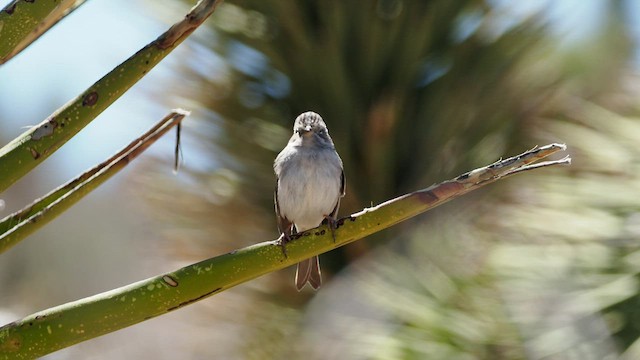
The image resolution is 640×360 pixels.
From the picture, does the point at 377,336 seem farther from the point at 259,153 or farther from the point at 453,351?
the point at 259,153

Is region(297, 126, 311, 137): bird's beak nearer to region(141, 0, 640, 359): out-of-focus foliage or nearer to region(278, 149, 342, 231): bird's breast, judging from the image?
region(278, 149, 342, 231): bird's breast

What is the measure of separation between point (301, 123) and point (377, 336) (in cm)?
128

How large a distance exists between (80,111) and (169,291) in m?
0.40

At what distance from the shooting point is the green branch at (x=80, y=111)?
1.66m

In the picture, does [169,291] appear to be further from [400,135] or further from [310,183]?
[400,135]

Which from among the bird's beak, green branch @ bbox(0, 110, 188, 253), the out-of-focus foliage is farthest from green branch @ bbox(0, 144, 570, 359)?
the out-of-focus foliage

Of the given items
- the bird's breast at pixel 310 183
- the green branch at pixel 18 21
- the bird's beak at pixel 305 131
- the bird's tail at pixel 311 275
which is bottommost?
the green branch at pixel 18 21

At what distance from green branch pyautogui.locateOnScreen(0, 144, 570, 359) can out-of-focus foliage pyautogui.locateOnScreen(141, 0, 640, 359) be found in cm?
288

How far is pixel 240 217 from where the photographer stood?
226 inches

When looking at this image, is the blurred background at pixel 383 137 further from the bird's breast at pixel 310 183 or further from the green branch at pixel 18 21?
the green branch at pixel 18 21

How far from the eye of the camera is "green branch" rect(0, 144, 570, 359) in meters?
1.53

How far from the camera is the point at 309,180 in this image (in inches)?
153

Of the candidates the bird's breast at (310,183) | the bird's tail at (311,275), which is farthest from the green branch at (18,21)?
the bird's tail at (311,275)

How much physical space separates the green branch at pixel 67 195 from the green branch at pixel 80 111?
0.33 ft
